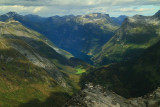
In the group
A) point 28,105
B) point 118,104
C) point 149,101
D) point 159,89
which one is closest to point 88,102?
point 118,104

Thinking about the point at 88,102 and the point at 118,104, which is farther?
the point at 118,104

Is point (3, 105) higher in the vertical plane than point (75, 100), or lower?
lower

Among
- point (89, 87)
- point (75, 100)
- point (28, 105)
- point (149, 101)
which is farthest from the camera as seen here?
point (28, 105)

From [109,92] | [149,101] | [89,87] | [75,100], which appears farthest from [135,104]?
[75,100]

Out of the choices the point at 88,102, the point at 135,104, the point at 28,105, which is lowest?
the point at 28,105

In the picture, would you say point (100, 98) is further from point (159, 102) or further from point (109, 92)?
point (159, 102)

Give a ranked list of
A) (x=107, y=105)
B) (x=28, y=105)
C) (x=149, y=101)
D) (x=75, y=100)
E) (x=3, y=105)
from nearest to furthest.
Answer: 1. (x=75, y=100)
2. (x=107, y=105)
3. (x=149, y=101)
4. (x=3, y=105)
5. (x=28, y=105)
